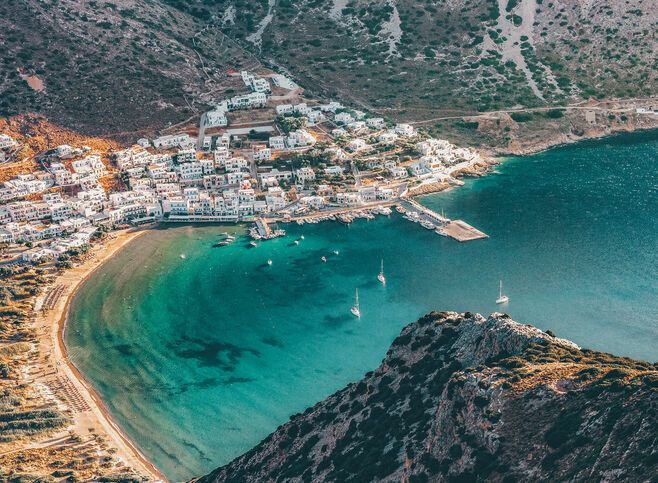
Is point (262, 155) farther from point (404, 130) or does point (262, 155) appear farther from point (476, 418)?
point (476, 418)

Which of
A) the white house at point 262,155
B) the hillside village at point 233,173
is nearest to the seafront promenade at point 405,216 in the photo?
the hillside village at point 233,173

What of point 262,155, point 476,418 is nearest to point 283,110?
point 262,155

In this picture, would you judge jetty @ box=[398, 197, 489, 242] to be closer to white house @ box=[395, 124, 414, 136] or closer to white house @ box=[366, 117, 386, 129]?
white house @ box=[395, 124, 414, 136]

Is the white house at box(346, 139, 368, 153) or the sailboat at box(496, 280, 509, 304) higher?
the white house at box(346, 139, 368, 153)

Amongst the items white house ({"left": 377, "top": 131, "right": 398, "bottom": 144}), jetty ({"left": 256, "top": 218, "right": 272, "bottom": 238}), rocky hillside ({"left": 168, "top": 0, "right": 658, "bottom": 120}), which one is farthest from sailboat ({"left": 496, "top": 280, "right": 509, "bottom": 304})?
rocky hillside ({"left": 168, "top": 0, "right": 658, "bottom": 120})

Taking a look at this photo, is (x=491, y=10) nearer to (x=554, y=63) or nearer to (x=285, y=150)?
(x=554, y=63)
